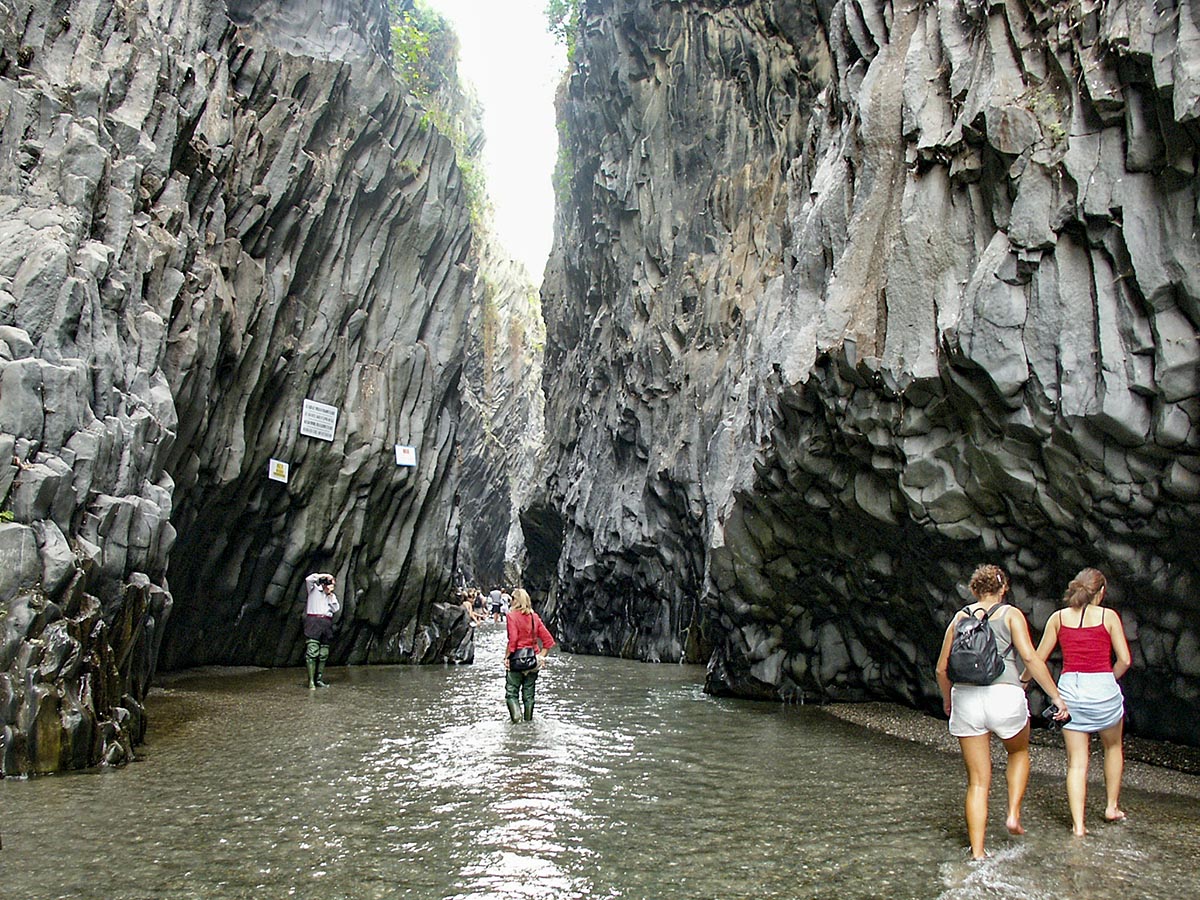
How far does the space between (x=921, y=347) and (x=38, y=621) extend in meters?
8.42

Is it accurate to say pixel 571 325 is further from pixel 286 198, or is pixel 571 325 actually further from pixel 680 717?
pixel 680 717

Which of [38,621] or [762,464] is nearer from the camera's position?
[38,621]

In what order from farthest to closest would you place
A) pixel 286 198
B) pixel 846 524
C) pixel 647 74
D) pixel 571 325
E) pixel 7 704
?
1. pixel 571 325
2. pixel 647 74
3. pixel 286 198
4. pixel 846 524
5. pixel 7 704

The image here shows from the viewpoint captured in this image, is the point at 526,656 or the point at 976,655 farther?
the point at 526,656

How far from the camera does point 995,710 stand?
5543 millimetres

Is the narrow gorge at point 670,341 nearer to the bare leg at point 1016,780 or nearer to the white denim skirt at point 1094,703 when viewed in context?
the white denim skirt at point 1094,703

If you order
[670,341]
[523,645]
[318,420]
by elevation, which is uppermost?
[670,341]

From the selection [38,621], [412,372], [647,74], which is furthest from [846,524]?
[647,74]

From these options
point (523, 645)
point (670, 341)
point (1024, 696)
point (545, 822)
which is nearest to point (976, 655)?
point (1024, 696)

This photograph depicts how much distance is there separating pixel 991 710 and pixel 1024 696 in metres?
0.21

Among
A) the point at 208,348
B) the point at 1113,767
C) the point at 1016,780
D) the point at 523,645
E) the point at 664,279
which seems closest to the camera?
the point at 1016,780

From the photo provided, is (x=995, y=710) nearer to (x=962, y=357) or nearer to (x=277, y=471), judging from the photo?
(x=962, y=357)

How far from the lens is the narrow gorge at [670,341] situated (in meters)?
7.93

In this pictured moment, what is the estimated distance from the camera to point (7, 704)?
706 cm
